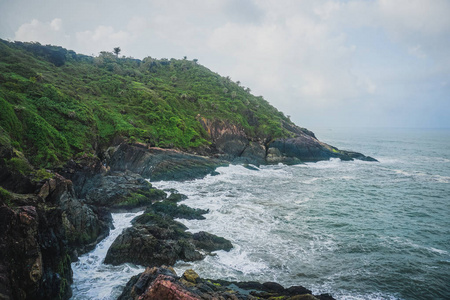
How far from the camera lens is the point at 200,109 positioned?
2694 inches

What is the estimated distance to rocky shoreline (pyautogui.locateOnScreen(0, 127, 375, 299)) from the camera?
11094 mm

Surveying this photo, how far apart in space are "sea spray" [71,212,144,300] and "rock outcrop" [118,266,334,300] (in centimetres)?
221

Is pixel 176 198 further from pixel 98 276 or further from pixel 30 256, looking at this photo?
pixel 30 256

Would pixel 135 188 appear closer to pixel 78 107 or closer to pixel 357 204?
pixel 78 107

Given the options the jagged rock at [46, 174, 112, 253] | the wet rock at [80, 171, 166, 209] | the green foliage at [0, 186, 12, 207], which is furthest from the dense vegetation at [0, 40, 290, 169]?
the green foliage at [0, 186, 12, 207]

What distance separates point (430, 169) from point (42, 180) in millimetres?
70802

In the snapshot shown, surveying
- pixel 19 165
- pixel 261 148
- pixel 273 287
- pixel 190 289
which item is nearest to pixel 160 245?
pixel 190 289

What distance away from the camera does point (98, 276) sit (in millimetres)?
16188

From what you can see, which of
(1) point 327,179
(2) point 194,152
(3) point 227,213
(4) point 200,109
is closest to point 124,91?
(4) point 200,109

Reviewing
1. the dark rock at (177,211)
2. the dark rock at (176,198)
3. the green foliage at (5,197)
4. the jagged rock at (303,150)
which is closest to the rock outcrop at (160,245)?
the dark rock at (177,211)

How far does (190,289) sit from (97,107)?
46.6 meters

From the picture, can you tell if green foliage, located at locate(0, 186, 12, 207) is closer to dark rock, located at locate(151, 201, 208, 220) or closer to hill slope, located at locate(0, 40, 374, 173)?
hill slope, located at locate(0, 40, 374, 173)

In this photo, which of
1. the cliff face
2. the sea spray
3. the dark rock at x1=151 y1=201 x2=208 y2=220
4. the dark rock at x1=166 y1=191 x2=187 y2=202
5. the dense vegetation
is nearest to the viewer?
the sea spray

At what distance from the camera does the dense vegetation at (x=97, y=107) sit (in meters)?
29.2
